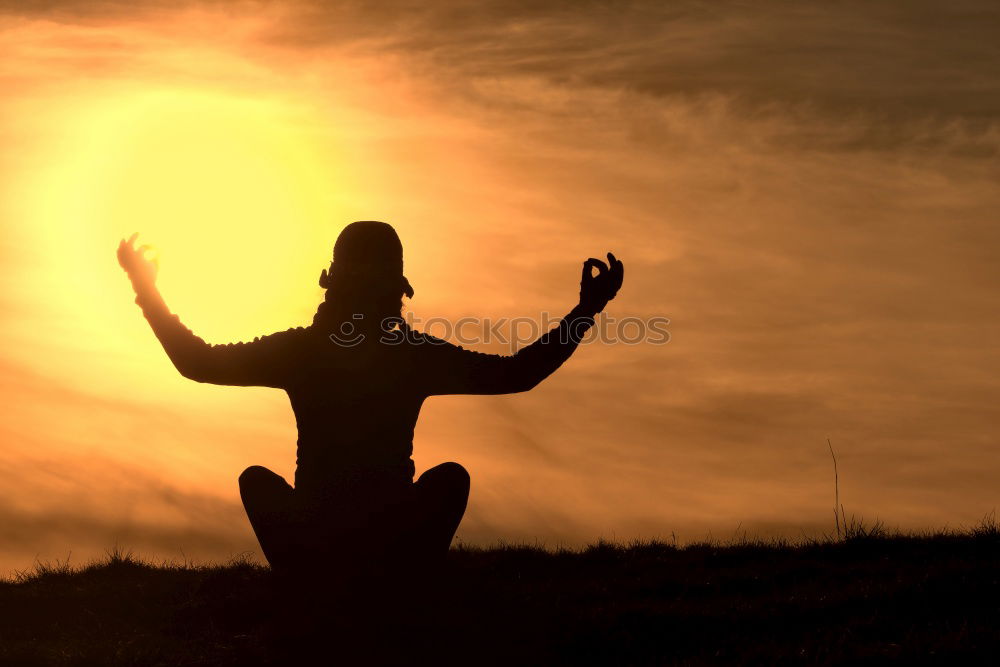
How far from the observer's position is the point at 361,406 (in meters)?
9.18

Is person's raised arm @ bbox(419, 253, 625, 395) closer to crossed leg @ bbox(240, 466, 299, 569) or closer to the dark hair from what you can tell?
the dark hair

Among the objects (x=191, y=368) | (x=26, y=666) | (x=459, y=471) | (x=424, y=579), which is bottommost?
(x=26, y=666)

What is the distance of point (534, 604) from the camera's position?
445 inches

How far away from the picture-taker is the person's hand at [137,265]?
10.1 m

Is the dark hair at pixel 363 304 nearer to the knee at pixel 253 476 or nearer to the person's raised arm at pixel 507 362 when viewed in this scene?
the person's raised arm at pixel 507 362

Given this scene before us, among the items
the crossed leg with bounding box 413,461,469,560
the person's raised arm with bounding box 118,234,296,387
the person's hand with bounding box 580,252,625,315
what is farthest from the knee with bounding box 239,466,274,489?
the person's hand with bounding box 580,252,625,315

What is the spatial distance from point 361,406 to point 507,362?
Result: 1.13 meters

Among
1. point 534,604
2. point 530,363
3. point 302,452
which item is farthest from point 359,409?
point 534,604

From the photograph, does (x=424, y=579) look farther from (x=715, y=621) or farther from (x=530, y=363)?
(x=715, y=621)

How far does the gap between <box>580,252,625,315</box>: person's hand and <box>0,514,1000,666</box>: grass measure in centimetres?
243

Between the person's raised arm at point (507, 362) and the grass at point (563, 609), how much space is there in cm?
149

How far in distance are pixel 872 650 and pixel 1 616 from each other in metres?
8.56

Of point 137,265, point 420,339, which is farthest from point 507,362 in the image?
point 137,265

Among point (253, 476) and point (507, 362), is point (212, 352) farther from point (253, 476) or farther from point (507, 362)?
point (507, 362)
